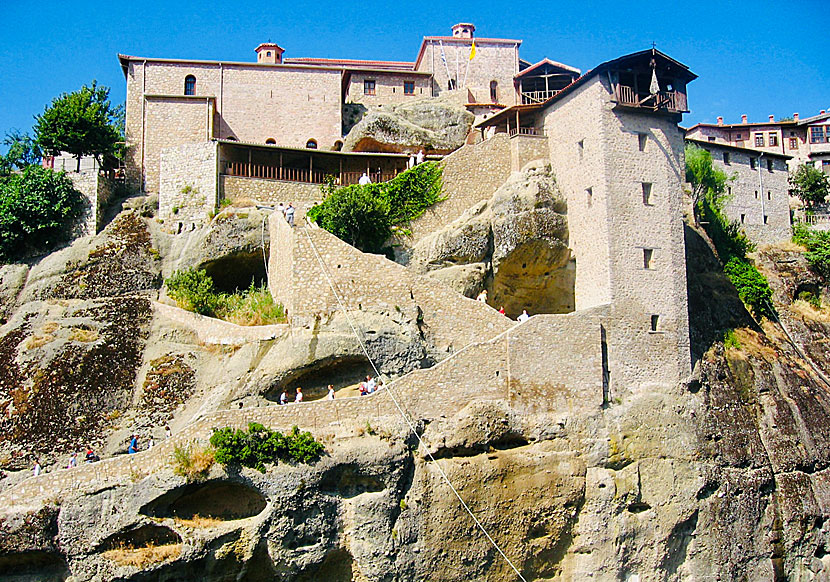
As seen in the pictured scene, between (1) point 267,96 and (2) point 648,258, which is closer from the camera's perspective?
(2) point 648,258

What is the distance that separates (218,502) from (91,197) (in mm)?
16919

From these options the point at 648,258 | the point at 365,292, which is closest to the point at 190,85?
the point at 365,292

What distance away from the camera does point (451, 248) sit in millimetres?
32188

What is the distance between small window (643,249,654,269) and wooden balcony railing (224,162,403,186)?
12.7 metres

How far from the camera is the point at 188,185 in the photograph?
113ft

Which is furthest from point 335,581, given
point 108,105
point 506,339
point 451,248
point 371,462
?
point 108,105

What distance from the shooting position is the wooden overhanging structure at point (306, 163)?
35844 mm

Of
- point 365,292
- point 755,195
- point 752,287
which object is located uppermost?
point 755,195

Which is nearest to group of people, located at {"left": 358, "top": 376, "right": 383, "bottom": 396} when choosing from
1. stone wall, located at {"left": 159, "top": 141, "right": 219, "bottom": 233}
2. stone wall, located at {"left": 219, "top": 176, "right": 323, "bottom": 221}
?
stone wall, located at {"left": 219, "top": 176, "right": 323, "bottom": 221}

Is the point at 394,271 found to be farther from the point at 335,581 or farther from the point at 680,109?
the point at 680,109

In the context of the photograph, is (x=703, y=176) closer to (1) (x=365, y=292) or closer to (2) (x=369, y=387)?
(1) (x=365, y=292)

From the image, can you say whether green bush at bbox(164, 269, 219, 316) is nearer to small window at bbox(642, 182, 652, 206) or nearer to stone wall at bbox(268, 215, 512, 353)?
stone wall at bbox(268, 215, 512, 353)

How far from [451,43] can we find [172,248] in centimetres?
2452

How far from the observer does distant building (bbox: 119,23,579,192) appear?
3809 cm
